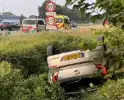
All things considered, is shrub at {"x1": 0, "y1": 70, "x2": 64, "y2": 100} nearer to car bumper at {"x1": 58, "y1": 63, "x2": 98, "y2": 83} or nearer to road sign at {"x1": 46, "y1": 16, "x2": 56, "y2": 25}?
car bumper at {"x1": 58, "y1": 63, "x2": 98, "y2": 83}

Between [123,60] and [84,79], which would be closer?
[123,60]

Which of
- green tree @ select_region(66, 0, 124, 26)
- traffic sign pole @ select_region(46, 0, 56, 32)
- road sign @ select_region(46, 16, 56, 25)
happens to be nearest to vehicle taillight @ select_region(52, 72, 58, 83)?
green tree @ select_region(66, 0, 124, 26)

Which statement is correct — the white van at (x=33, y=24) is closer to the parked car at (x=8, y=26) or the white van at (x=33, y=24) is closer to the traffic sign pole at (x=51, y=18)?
the parked car at (x=8, y=26)

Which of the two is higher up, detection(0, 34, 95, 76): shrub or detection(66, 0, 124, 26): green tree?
detection(66, 0, 124, 26): green tree

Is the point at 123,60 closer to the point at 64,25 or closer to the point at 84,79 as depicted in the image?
the point at 84,79

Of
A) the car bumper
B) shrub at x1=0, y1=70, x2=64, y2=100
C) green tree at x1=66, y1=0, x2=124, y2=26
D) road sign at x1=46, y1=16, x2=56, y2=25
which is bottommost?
shrub at x1=0, y1=70, x2=64, y2=100

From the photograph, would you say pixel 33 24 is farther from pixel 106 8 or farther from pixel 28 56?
pixel 106 8

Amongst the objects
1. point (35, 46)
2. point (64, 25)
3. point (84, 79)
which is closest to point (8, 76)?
point (84, 79)

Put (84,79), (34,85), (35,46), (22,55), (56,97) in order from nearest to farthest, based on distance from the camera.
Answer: (84,79)
(56,97)
(34,85)
(22,55)
(35,46)

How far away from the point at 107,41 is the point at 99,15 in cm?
16

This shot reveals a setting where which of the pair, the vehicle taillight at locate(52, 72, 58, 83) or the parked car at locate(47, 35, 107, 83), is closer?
the parked car at locate(47, 35, 107, 83)

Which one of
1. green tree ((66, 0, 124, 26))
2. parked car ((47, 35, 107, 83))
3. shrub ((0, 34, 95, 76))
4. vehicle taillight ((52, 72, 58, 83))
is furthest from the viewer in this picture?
shrub ((0, 34, 95, 76))

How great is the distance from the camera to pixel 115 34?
7.70 feet

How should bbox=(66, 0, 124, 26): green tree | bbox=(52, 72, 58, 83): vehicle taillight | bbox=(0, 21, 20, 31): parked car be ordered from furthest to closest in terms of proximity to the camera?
1. bbox=(0, 21, 20, 31): parked car
2. bbox=(52, 72, 58, 83): vehicle taillight
3. bbox=(66, 0, 124, 26): green tree
